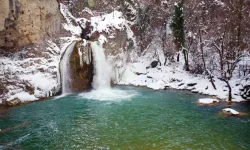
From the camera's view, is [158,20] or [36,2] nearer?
[36,2]

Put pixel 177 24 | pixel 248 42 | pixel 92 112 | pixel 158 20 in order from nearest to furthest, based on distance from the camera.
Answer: pixel 92 112 < pixel 248 42 < pixel 177 24 < pixel 158 20

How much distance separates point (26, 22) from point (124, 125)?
13.2 m

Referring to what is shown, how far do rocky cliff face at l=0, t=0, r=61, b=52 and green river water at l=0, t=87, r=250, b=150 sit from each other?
5.85 metres

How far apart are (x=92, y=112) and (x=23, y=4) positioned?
37.0 ft

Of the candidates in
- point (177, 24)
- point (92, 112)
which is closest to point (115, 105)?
point (92, 112)

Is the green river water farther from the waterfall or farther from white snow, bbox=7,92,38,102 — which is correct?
the waterfall

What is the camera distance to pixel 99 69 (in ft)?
75.9

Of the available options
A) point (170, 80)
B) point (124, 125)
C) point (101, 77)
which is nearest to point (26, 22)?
point (101, 77)

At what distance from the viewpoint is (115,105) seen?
16.9 meters

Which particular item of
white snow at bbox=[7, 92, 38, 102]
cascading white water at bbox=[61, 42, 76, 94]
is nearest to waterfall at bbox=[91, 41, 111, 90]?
cascading white water at bbox=[61, 42, 76, 94]

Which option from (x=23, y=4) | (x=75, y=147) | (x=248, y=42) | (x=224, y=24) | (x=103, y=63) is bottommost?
(x=75, y=147)

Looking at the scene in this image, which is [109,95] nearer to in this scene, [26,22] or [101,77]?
[101,77]

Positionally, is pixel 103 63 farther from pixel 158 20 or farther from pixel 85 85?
pixel 158 20

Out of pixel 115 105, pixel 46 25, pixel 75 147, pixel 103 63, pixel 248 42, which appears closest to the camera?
pixel 75 147
